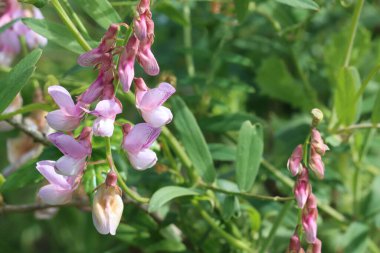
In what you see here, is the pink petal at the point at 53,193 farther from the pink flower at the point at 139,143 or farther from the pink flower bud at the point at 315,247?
the pink flower bud at the point at 315,247

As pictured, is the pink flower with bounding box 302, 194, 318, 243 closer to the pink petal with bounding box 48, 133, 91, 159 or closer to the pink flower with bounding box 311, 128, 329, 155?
the pink flower with bounding box 311, 128, 329, 155

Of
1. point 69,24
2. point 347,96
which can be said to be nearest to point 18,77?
point 69,24

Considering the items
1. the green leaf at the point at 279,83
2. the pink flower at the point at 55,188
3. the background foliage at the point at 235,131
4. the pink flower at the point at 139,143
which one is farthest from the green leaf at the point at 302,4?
the green leaf at the point at 279,83

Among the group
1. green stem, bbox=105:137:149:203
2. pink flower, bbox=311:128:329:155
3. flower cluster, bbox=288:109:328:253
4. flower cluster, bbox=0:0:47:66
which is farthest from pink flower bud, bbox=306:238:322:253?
flower cluster, bbox=0:0:47:66

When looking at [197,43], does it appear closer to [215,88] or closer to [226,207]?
[215,88]

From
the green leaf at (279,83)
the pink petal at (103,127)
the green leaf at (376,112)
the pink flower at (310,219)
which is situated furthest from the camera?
the green leaf at (279,83)

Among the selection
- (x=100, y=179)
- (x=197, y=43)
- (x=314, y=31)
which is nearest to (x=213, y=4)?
(x=197, y=43)

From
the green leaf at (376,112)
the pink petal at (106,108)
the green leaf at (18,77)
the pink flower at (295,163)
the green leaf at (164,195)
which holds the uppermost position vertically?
the pink petal at (106,108)
